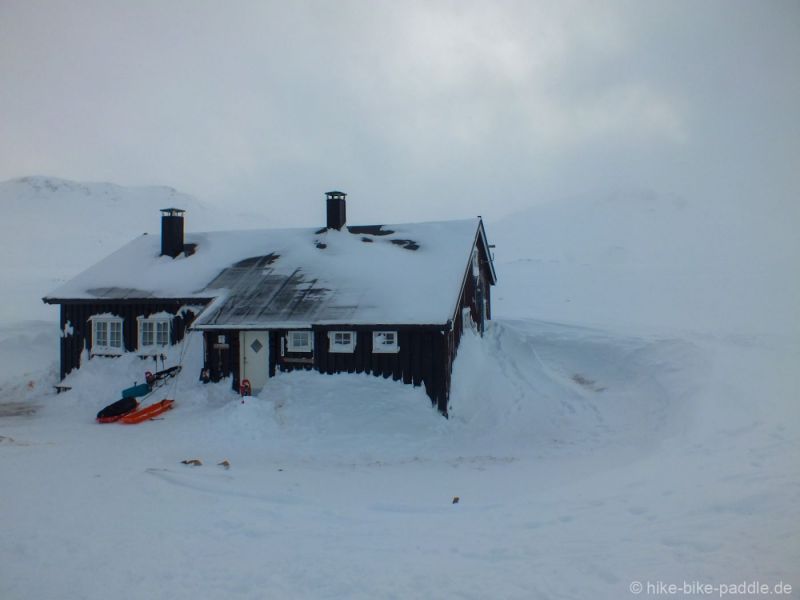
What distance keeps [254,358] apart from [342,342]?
10.3 ft

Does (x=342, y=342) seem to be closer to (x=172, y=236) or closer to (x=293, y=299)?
(x=293, y=299)

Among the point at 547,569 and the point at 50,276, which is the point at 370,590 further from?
the point at 50,276

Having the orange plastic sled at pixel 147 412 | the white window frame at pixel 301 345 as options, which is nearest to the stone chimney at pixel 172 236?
the orange plastic sled at pixel 147 412

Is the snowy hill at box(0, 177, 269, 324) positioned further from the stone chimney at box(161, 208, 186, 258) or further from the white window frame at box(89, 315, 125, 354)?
the white window frame at box(89, 315, 125, 354)

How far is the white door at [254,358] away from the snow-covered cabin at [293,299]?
3cm

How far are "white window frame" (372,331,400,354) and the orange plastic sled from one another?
667 centimetres

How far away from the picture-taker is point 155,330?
21.3 metres

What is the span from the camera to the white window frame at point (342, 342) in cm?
1811

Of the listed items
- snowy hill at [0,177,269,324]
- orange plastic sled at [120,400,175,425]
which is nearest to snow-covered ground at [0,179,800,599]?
orange plastic sled at [120,400,175,425]

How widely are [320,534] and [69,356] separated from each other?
56.6 feet

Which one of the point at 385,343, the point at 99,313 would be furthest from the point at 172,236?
the point at 385,343

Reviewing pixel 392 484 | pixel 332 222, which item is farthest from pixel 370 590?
pixel 332 222

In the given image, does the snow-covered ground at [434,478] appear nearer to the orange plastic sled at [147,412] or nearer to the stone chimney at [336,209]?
the orange plastic sled at [147,412]

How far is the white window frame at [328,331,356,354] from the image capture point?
18.1m
